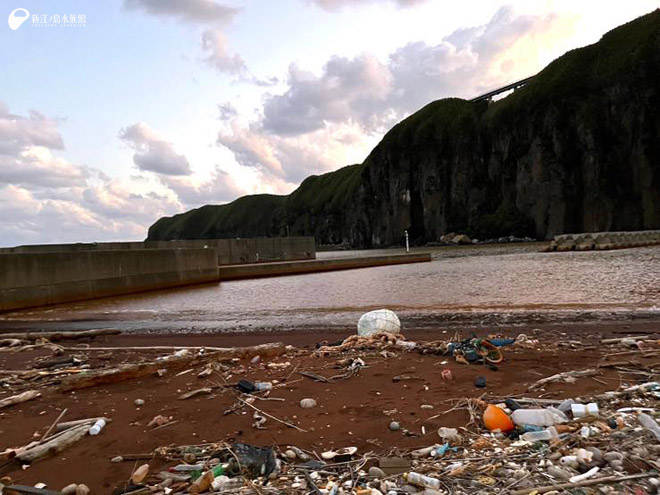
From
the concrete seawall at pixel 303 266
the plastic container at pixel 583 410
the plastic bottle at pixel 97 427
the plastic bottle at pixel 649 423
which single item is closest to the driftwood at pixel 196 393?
the plastic bottle at pixel 97 427

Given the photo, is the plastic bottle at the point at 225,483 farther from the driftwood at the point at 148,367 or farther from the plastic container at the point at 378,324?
the plastic container at the point at 378,324

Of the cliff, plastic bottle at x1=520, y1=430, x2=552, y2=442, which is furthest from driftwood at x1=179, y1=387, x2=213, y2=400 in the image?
the cliff

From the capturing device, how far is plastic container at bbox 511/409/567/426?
377 centimetres

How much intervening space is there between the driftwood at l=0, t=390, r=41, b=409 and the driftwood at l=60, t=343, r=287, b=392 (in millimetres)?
313

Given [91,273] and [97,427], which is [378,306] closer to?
[97,427]

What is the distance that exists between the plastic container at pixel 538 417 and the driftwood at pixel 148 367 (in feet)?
14.7

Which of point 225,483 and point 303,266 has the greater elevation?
point 303,266

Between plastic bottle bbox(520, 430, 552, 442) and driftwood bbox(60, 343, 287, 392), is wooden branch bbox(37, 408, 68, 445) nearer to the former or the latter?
driftwood bbox(60, 343, 287, 392)

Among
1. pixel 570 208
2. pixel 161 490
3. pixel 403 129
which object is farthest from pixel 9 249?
pixel 403 129

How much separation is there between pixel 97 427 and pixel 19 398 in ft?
6.26

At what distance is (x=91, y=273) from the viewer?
2034cm

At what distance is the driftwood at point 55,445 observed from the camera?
3.71m

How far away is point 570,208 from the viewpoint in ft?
348

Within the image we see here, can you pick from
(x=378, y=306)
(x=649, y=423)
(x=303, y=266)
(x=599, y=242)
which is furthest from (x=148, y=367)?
(x=599, y=242)
